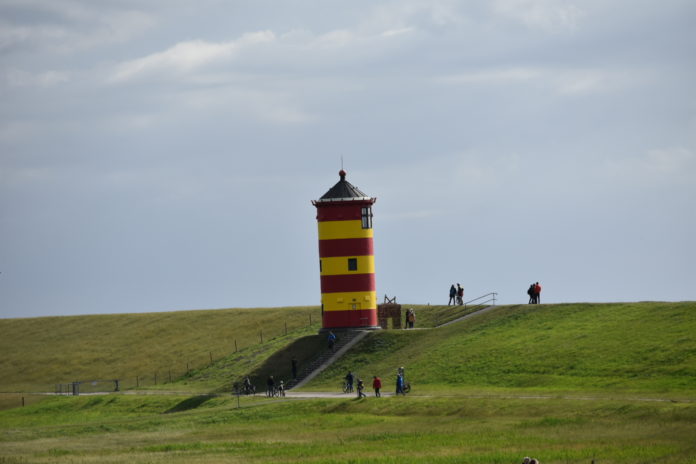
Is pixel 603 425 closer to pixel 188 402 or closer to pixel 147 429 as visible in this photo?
pixel 147 429

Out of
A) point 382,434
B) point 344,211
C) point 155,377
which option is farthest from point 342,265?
point 382,434

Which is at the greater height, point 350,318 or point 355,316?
point 355,316

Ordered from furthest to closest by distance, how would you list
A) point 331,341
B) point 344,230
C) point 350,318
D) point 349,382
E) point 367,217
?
point 350,318 → point 367,217 → point 344,230 → point 331,341 → point 349,382

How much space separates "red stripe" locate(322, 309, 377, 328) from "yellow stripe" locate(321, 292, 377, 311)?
0.27m

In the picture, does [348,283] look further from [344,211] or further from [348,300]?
[344,211]

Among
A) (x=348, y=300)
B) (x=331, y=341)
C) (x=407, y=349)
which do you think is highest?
(x=348, y=300)

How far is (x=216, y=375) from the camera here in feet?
262

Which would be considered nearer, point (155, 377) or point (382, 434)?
point (382, 434)

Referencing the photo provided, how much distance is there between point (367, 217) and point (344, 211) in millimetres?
1619

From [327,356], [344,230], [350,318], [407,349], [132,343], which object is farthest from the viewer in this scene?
[132,343]

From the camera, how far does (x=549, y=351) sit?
64.1 meters

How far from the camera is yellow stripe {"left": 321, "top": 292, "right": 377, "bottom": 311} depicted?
77.1 m

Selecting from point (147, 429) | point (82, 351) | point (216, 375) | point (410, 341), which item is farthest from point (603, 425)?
point (82, 351)

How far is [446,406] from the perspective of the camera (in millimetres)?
54938
